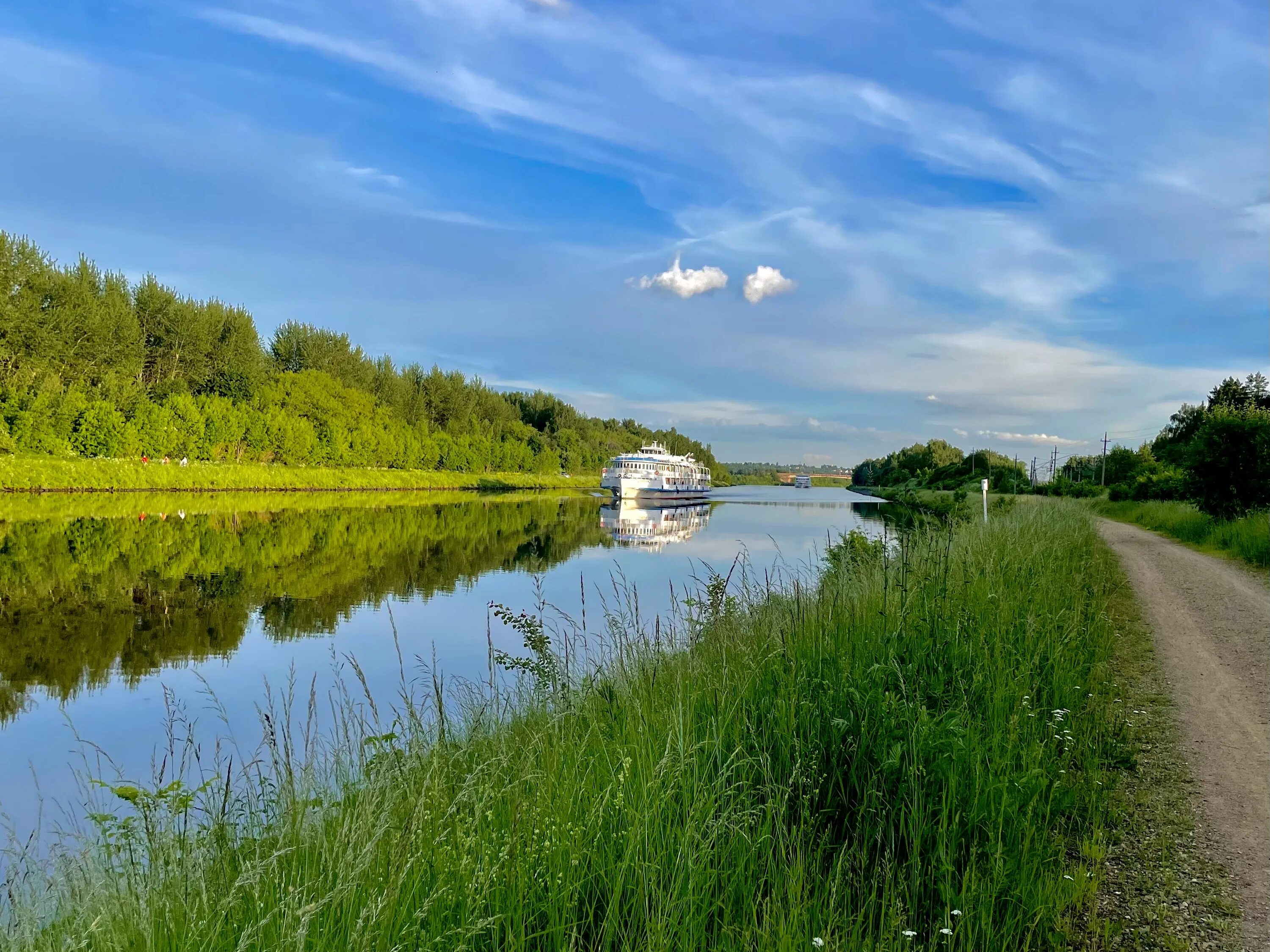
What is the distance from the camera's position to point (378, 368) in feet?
320

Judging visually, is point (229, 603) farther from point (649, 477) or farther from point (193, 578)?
point (649, 477)

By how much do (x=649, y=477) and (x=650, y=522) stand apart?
28.0 metres

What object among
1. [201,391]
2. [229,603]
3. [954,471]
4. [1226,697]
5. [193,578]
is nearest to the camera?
[1226,697]

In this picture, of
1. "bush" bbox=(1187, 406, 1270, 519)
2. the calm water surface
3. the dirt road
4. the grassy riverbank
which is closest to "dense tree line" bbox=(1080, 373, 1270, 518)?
"bush" bbox=(1187, 406, 1270, 519)

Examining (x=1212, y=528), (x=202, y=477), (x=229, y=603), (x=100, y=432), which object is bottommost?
(x=229, y=603)

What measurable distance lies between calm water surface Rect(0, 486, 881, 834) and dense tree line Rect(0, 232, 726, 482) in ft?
53.0

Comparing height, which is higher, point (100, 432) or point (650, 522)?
point (100, 432)

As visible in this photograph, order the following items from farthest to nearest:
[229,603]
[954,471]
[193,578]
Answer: [954,471], [193,578], [229,603]

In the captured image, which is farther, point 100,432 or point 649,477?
point 649,477

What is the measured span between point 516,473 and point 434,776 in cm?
10313

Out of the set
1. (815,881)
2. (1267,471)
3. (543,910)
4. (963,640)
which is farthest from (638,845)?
(1267,471)

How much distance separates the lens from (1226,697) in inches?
256

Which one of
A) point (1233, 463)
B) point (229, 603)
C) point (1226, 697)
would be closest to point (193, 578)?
point (229, 603)

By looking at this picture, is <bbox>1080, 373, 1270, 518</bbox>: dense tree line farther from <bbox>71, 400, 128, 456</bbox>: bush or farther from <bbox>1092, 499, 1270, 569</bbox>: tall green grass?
<bbox>71, 400, 128, 456</bbox>: bush
